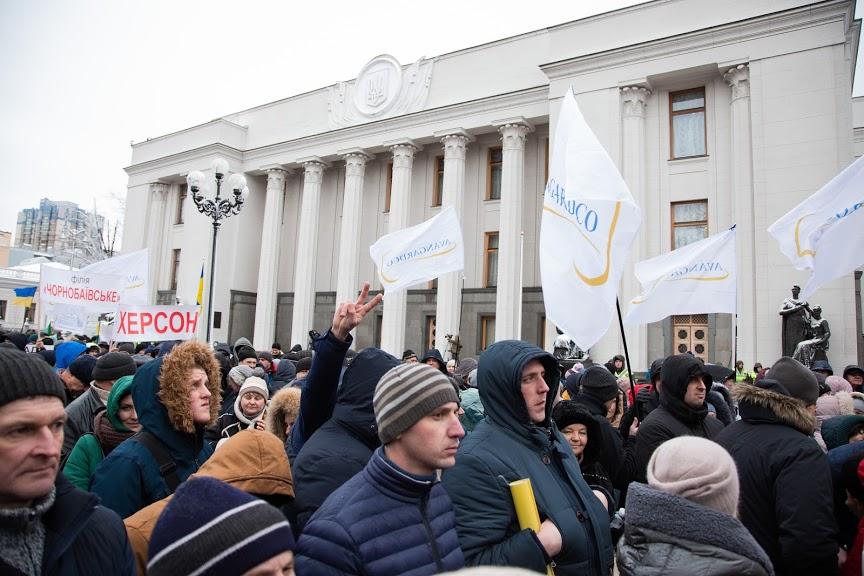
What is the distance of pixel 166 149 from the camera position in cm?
3334

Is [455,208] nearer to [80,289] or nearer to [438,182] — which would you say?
[438,182]

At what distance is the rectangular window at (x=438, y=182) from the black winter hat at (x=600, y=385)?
72.0 ft

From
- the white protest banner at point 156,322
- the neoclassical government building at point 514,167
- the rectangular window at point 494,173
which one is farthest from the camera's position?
the rectangular window at point 494,173

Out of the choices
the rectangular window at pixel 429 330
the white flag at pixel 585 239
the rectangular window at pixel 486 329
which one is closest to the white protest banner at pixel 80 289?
the white flag at pixel 585 239

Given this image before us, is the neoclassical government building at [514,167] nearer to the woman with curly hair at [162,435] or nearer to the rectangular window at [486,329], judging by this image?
the rectangular window at [486,329]

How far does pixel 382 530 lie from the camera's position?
201cm

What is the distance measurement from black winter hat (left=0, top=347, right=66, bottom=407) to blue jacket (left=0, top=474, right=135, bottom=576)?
287 millimetres

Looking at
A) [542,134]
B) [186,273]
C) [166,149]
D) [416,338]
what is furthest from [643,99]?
[166,149]

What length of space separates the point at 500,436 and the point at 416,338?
22733 millimetres

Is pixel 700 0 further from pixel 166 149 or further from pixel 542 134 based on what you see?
pixel 166 149

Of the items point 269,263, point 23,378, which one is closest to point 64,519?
point 23,378

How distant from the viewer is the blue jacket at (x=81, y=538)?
1660 millimetres

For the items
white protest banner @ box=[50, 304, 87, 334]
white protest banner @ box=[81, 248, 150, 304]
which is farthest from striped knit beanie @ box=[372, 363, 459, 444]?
white protest banner @ box=[50, 304, 87, 334]

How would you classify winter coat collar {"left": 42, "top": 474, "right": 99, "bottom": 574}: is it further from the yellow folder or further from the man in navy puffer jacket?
the yellow folder
